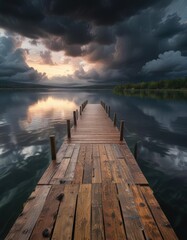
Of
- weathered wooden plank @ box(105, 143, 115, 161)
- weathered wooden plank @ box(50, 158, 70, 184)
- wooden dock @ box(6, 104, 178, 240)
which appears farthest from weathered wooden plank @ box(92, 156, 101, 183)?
weathered wooden plank @ box(50, 158, 70, 184)

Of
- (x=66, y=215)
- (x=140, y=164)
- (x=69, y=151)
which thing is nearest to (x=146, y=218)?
(x=66, y=215)

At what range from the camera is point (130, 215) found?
3871 millimetres

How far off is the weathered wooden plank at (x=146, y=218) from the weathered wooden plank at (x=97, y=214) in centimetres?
106

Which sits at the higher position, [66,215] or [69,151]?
[66,215]

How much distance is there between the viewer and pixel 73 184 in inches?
207

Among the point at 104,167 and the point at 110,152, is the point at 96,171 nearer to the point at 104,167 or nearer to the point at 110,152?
the point at 104,167

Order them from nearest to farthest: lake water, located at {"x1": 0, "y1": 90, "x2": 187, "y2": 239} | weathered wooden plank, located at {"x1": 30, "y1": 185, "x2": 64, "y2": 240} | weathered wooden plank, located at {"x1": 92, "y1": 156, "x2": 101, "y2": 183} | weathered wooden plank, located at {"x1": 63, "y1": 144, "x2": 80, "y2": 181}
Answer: weathered wooden plank, located at {"x1": 30, "y1": 185, "x2": 64, "y2": 240} < weathered wooden plank, located at {"x1": 92, "y1": 156, "x2": 101, "y2": 183} < weathered wooden plank, located at {"x1": 63, "y1": 144, "x2": 80, "y2": 181} < lake water, located at {"x1": 0, "y1": 90, "x2": 187, "y2": 239}

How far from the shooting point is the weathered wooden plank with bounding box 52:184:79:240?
3355 mm

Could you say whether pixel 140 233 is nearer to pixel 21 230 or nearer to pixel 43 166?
pixel 21 230

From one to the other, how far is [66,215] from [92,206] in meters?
0.76

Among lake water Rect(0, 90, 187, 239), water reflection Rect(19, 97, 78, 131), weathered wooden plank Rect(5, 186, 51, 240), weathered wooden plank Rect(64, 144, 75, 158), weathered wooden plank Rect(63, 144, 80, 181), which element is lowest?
water reflection Rect(19, 97, 78, 131)

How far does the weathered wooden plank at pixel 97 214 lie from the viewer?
3.36 m

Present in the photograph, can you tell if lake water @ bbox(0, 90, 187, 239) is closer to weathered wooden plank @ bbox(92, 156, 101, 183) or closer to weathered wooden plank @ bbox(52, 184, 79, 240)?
weathered wooden plank @ bbox(52, 184, 79, 240)

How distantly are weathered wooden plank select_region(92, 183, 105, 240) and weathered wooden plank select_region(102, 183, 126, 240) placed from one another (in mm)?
105
